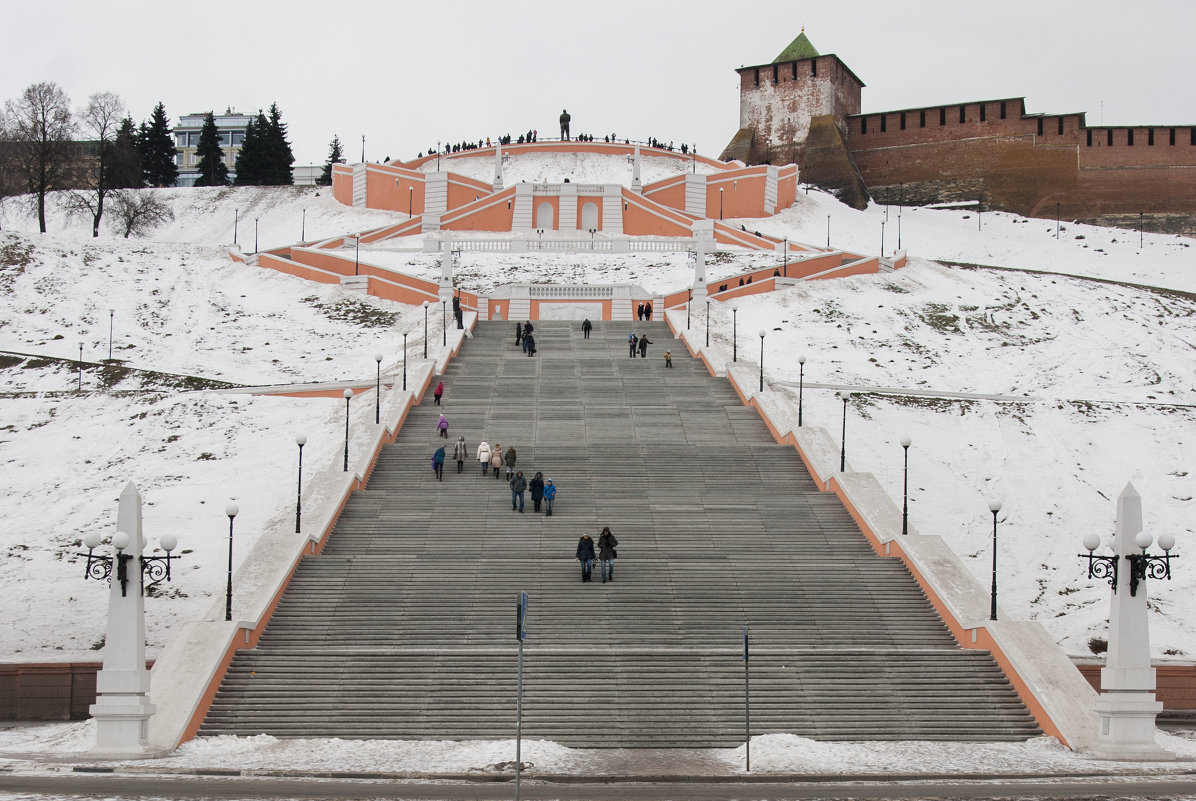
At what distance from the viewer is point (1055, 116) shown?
75375 millimetres

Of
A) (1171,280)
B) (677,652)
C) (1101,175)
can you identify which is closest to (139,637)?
(677,652)

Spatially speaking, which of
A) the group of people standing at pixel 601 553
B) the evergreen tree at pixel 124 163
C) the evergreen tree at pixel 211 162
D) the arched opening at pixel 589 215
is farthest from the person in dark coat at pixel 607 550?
the evergreen tree at pixel 211 162

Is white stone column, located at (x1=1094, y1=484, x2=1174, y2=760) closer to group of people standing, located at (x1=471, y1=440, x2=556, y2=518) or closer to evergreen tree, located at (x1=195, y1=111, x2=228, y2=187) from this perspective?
group of people standing, located at (x1=471, y1=440, x2=556, y2=518)

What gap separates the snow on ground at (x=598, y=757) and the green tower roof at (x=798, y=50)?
70534mm

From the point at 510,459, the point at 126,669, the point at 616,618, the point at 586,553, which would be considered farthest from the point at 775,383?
the point at 126,669

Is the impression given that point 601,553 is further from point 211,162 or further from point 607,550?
point 211,162

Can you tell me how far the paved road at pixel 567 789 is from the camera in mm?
14781

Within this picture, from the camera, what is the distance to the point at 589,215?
65875 mm

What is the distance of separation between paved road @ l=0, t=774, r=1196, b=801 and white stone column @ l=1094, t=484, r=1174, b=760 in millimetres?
1285

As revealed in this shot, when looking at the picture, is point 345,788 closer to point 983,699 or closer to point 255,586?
point 255,586

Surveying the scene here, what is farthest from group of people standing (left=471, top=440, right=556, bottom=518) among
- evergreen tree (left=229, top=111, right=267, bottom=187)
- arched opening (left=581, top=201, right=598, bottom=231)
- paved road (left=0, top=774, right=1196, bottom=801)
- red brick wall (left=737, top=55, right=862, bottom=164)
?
evergreen tree (left=229, top=111, right=267, bottom=187)

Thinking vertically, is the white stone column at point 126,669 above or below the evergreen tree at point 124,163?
below

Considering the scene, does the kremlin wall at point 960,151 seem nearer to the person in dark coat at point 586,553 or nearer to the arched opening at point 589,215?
the arched opening at point 589,215

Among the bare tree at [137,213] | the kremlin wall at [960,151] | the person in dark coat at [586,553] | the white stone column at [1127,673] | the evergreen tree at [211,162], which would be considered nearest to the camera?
the white stone column at [1127,673]
